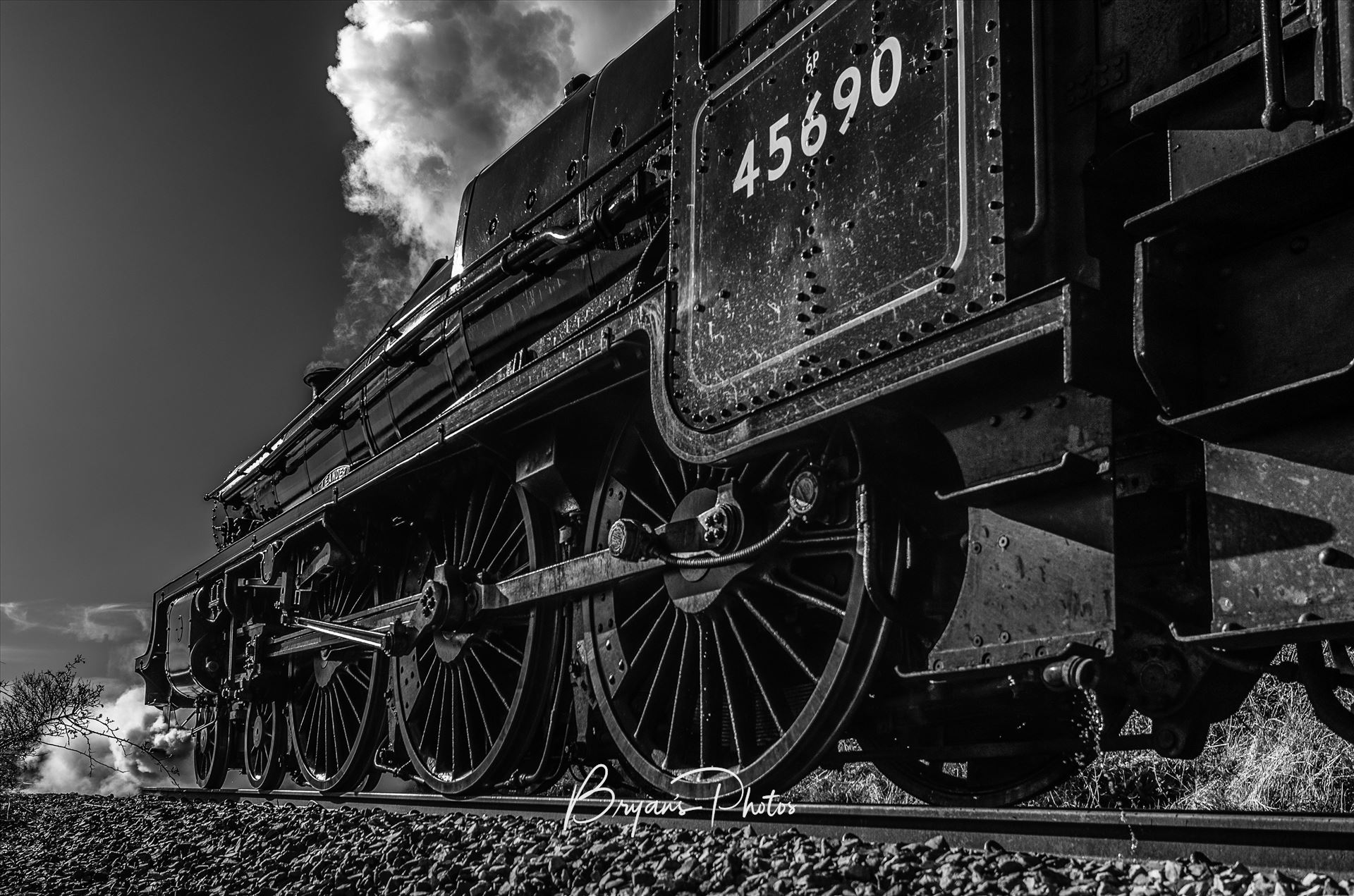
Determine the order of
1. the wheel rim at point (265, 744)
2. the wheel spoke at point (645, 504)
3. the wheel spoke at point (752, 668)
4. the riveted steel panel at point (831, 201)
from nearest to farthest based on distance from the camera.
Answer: the riveted steel panel at point (831, 201)
the wheel spoke at point (752, 668)
the wheel spoke at point (645, 504)
the wheel rim at point (265, 744)

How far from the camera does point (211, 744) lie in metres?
9.07

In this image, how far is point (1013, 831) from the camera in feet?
8.54

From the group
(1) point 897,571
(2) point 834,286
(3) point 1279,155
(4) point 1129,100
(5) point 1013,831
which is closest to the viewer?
(3) point 1279,155

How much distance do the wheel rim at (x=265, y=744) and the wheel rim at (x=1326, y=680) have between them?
21.6ft

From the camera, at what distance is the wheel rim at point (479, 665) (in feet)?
15.4

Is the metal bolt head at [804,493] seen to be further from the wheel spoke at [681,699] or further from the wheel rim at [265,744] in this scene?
the wheel rim at [265,744]

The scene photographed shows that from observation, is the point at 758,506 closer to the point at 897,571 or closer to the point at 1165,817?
the point at 897,571

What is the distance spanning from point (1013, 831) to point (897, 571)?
0.70 metres

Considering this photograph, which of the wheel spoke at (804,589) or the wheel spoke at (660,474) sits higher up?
the wheel spoke at (660,474)

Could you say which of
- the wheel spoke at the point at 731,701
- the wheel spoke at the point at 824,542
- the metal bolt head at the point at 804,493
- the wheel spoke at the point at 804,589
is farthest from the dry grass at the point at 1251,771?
the metal bolt head at the point at 804,493

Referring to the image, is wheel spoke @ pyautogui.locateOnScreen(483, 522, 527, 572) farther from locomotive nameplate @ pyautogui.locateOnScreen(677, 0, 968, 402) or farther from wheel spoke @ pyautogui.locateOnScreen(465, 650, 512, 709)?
locomotive nameplate @ pyautogui.locateOnScreen(677, 0, 968, 402)

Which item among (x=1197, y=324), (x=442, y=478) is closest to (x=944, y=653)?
(x=1197, y=324)

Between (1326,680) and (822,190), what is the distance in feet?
5.49

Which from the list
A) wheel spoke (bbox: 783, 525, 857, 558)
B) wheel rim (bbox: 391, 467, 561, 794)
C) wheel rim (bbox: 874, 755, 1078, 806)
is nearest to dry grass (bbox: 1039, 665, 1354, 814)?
wheel rim (bbox: 874, 755, 1078, 806)
